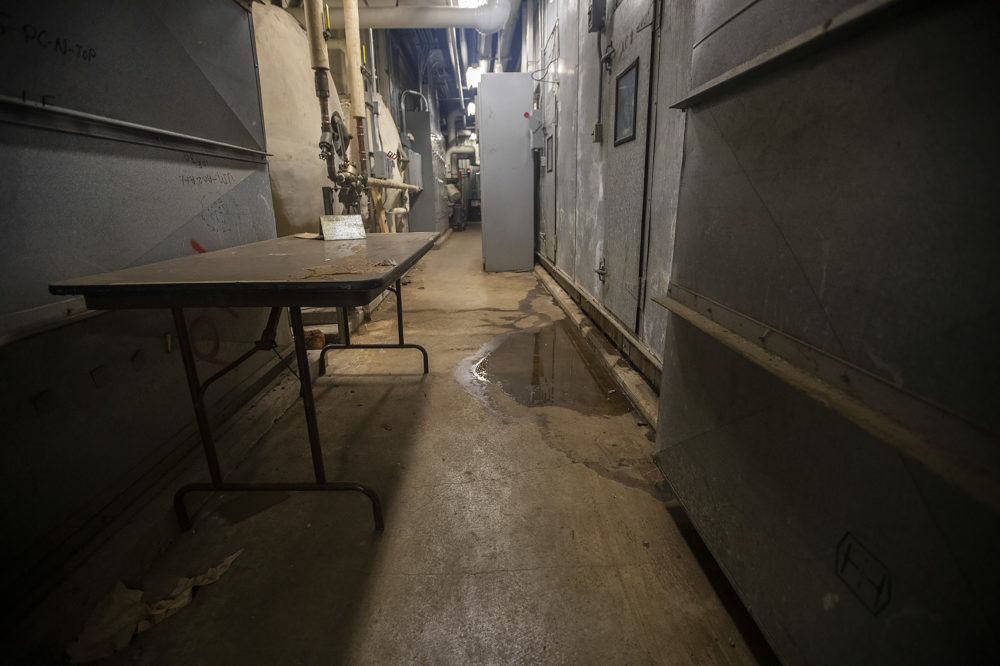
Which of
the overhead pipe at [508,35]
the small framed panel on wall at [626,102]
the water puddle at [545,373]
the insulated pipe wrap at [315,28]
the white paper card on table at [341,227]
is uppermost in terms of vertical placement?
the overhead pipe at [508,35]

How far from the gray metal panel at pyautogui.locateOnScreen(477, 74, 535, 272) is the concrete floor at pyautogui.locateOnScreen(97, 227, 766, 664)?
4026mm

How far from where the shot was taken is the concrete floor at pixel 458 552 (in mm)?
1133

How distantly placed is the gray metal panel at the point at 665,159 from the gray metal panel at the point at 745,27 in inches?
24.1

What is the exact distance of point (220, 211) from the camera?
2027 mm

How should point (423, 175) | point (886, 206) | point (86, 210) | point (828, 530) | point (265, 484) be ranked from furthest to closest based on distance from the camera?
point (423, 175) → point (265, 484) → point (86, 210) → point (828, 530) → point (886, 206)

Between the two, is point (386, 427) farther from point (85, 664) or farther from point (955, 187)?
point (955, 187)

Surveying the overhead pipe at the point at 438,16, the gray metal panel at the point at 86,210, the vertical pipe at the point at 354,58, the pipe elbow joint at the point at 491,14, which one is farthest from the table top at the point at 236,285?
the pipe elbow joint at the point at 491,14

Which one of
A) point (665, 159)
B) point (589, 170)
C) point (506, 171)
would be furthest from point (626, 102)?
point (506, 171)

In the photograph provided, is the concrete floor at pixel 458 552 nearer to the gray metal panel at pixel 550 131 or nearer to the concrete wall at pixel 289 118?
the concrete wall at pixel 289 118

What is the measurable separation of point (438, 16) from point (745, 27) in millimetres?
5875

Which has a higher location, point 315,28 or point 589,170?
point 315,28

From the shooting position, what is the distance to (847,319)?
751 millimetres

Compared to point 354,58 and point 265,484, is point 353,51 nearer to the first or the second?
point 354,58

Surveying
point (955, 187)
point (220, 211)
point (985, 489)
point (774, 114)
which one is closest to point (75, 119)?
point (220, 211)
